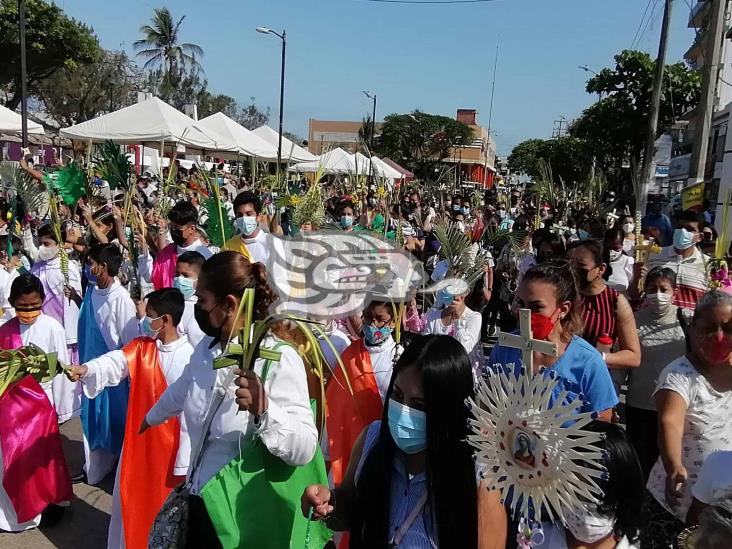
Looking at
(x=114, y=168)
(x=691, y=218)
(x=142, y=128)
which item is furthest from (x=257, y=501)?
(x=142, y=128)

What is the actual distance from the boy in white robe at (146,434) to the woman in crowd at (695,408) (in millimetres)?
2111

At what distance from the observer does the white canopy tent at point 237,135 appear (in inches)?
588

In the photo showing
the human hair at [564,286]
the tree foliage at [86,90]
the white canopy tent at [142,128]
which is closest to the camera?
the human hair at [564,286]

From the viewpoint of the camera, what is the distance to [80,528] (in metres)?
3.73

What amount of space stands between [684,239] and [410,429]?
4.10m

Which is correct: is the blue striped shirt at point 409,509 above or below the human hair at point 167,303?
below

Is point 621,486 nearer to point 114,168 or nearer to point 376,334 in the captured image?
point 376,334

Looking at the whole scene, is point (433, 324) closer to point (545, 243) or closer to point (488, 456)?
point (545, 243)

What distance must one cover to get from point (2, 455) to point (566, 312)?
3.05 meters

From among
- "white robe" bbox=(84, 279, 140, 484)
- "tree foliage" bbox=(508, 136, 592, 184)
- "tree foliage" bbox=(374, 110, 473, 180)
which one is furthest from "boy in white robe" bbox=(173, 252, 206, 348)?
"tree foliage" bbox=(374, 110, 473, 180)

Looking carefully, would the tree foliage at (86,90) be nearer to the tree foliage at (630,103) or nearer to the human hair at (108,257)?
the tree foliage at (630,103)

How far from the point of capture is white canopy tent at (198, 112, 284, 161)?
14945 millimetres

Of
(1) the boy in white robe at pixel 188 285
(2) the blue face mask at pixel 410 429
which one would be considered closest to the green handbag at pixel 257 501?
(2) the blue face mask at pixel 410 429

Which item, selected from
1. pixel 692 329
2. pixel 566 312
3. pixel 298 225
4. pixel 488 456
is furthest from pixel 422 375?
pixel 298 225
